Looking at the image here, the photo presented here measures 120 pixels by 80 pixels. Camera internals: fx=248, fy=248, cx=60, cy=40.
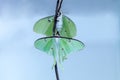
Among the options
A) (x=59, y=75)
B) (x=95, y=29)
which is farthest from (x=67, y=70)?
(x=95, y=29)

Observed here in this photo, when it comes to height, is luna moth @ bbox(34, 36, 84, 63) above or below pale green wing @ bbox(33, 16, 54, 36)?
below

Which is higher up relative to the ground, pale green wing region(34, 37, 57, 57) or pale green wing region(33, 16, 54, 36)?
pale green wing region(33, 16, 54, 36)

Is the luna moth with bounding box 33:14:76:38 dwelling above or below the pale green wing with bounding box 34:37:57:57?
above

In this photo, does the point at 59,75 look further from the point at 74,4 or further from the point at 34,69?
the point at 74,4
